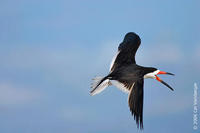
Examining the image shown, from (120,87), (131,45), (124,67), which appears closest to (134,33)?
(131,45)

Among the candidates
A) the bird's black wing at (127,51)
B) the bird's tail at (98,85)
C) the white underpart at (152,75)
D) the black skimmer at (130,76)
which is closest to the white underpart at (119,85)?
the black skimmer at (130,76)

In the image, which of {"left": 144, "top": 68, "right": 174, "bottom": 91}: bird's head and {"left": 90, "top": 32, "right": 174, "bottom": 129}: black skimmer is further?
{"left": 144, "top": 68, "right": 174, "bottom": 91}: bird's head

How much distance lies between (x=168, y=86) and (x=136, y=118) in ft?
7.42

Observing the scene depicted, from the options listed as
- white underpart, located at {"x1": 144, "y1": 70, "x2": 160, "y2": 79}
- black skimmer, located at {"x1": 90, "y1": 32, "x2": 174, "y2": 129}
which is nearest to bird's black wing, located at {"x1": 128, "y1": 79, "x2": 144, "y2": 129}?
black skimmer, located at {"x1": 90, "y1": 32, "x2": 174, "y2": 129}

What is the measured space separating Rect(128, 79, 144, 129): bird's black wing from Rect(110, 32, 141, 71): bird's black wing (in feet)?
5.14

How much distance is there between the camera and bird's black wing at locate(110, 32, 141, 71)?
12.1 metres

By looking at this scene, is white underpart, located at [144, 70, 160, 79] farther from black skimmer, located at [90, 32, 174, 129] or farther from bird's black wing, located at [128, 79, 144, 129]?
bird's black wing, located at [128, 79, 144, 129]

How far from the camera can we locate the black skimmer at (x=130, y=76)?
10422 mm

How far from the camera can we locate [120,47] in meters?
12.6

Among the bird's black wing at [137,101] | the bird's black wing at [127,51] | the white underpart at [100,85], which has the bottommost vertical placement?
the bird's black wing at [137,101]

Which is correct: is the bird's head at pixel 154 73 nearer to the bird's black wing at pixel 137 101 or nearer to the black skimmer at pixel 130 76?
the black skimmer at pixel 130 76

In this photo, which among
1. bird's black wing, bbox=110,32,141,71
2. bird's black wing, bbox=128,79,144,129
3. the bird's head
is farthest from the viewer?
bird's black wing, bbox=110,32,141,71

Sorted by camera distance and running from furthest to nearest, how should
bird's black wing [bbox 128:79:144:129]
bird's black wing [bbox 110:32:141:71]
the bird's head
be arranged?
bird's black wing [bbox 110:32:141:71]
the bird's head
bird's black wing [bbox 128:79:144:129]

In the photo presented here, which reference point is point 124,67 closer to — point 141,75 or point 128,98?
point 141,75
